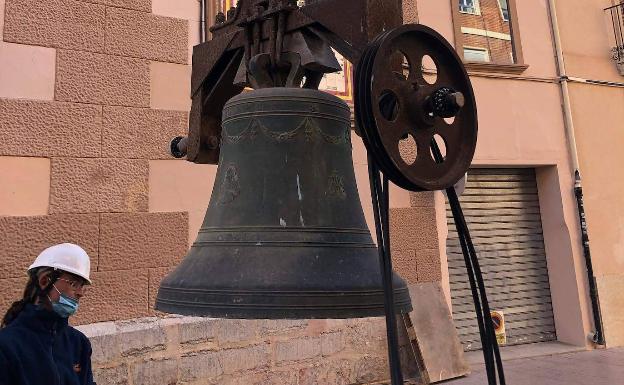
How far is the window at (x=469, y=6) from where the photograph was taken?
23.0 ft

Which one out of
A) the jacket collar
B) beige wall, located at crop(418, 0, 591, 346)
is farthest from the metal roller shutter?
the jacket collar

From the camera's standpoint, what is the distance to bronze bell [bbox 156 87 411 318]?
1566 millimetres

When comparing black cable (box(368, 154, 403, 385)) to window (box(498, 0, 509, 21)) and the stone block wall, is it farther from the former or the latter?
window (box(498, 0, 509, 21))

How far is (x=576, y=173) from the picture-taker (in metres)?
6.79

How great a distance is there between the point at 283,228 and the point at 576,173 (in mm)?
6226

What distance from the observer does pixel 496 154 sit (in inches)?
259

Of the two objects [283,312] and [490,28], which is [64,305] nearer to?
[283,312]

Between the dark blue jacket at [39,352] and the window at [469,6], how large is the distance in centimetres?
641

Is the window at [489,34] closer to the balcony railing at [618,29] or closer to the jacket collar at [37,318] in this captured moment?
the balcony railing at [618,29]

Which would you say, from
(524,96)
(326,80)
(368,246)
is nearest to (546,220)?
(524,96)

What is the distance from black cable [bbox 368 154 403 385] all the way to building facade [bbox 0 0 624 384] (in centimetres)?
336

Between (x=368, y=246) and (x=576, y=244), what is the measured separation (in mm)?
5871

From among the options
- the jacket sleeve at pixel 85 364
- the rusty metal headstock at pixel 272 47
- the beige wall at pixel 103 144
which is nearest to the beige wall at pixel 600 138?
the beige wall at pixel 103 144

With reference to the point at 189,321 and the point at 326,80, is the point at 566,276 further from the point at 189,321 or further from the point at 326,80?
the point at 189,321
